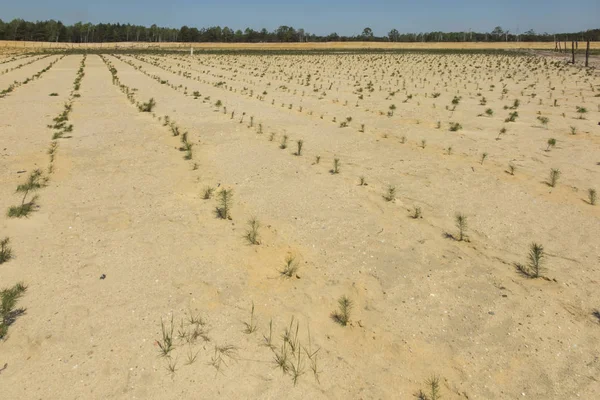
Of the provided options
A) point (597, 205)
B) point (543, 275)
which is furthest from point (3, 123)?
point (597, 205)

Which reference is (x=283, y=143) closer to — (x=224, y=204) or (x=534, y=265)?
(x=224, y=204)

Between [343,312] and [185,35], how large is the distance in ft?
492

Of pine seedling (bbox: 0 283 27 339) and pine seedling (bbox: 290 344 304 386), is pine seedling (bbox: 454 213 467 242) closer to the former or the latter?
pine seedling (bbox: 290 344 304 386)

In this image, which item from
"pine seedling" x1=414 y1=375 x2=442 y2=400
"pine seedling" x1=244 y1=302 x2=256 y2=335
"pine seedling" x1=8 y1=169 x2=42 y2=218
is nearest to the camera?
"pine seedling" x1=414 y1=375 x2=442 y2=400

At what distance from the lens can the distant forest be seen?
11694 cm

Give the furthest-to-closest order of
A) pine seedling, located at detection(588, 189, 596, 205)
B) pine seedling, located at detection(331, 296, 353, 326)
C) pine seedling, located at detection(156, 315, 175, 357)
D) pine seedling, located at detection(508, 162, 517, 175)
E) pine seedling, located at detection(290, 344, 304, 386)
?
pine seedling, located at detection(508, 162, 517, 175) → pine seedling, located at detection(588, 189, 596, 205) → pine seedling, located at detection(331, 296, 353, 326) → pine seedling, located at detection(156, 315, 175, 357) → pine seedling, located at detection(290, 344, 304, 386)

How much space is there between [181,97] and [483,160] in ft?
46.3

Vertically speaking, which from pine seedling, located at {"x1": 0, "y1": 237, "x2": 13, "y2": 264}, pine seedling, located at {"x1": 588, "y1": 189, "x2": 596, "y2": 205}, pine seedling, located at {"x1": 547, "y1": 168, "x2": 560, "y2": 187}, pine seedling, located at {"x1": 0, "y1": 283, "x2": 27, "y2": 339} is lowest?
pine seedling, located at {"x1": 0, "y1": 283, "x2": 27, "y2": 339}

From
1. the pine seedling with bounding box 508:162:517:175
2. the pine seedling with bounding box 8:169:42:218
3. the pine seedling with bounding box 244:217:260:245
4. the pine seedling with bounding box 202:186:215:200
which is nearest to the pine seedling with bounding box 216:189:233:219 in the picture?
the pine seedling with bounding box 202:186:215:200

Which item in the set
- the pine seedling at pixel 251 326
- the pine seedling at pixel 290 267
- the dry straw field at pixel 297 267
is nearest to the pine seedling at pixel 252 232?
the dry straw field at pixel 297 267

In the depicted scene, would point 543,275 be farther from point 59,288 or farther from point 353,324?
point 59,288

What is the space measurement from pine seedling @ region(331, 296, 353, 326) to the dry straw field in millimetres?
32

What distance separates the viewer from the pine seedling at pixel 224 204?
6.55 metres

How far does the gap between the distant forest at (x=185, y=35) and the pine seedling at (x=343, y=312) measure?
137 meters
